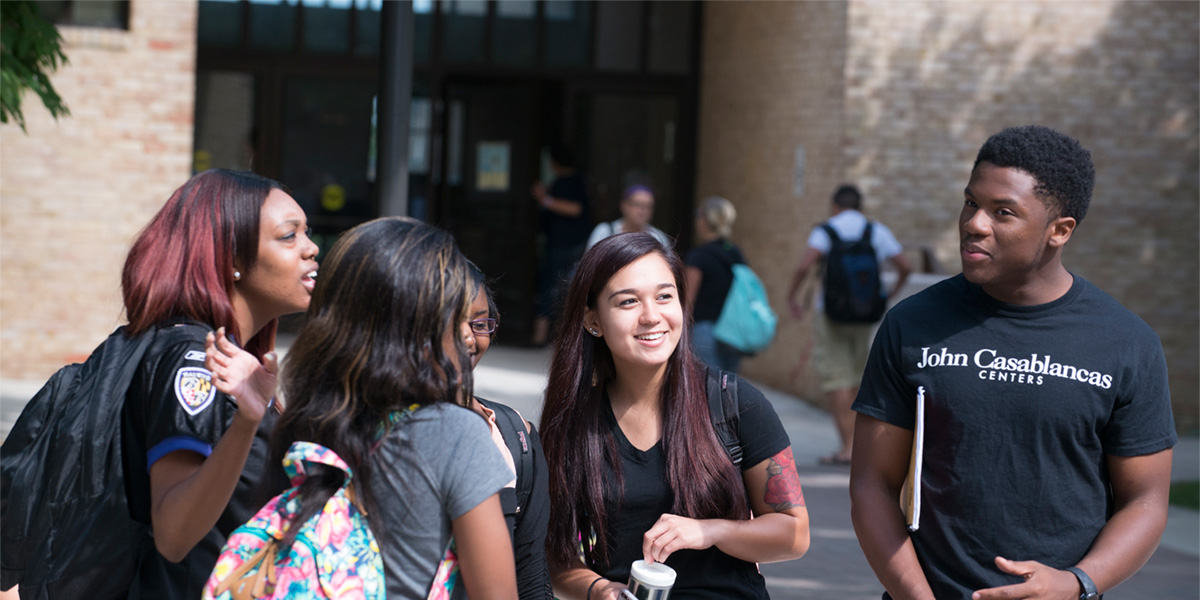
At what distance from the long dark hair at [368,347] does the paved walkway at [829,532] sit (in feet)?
3.55

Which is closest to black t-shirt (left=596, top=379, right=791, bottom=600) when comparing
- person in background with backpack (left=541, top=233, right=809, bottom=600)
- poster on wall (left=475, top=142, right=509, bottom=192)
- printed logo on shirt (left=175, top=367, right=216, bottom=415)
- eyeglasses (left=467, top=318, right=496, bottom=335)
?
person in background with backpack (left=541, top=233, right=809, bottom=600)

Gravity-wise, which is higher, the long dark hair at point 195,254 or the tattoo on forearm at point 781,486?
the long dark hair at point 195,254

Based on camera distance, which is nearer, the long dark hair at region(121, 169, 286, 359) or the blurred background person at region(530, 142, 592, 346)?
the long dark hair at region(121, 169, 286, 359)

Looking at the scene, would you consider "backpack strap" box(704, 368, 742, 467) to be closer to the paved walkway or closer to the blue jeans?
the paved walkway

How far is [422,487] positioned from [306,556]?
8.9 inches

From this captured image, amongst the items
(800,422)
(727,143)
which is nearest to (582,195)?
(727,143)

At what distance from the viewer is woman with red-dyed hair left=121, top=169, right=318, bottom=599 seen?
7.23 feet

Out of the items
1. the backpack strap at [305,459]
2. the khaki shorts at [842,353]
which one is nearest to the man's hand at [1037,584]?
the backpack strap at [305,459]

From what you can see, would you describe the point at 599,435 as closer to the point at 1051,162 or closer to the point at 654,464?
the point at 654,464

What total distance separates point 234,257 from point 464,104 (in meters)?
10.7

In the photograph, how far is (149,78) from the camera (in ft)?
31.1

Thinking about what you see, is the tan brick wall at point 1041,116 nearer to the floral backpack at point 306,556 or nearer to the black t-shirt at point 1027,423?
the black t-shirt at point 1027,423

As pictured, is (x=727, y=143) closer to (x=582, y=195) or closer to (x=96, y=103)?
(x=582, y=195)

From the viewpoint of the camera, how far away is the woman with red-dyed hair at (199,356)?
220cm
